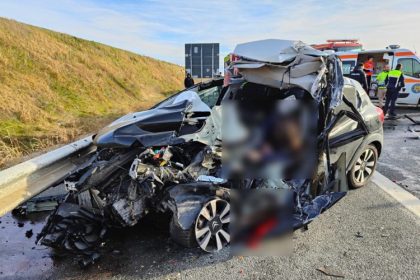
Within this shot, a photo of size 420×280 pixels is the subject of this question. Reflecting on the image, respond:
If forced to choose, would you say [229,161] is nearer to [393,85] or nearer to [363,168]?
[363,168]

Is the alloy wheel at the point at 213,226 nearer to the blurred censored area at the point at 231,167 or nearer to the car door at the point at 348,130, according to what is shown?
the blurred censored area at the point at 231,167

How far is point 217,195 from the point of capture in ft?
12.0

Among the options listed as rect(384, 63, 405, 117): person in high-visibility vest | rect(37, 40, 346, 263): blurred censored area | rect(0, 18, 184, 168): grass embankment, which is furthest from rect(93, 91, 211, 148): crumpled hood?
rect(384, 63, 405, 117): person in high-visibility vest

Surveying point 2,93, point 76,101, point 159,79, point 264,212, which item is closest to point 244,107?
point 264,212

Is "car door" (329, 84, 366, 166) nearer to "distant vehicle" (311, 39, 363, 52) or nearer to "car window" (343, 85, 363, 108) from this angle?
"car window" (343, 85, 363, 108)

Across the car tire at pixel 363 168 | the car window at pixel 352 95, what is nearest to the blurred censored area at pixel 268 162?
the car window at pixel 352 95

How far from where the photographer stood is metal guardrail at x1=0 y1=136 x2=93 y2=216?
4.30 meters

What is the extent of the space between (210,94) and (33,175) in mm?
2657

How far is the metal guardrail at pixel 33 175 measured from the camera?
430 centimetres

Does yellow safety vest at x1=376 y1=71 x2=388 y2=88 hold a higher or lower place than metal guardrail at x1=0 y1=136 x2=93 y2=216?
higher

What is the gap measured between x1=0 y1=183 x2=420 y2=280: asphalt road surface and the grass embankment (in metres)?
3.48

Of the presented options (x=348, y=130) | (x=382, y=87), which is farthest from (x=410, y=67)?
(x=348, y=130)

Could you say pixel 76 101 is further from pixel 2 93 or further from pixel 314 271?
pixel 314 271

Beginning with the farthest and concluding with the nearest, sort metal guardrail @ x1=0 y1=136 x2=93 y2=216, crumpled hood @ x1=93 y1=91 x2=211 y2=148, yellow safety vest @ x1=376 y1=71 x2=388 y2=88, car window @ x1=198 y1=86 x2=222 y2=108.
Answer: yellow safety vest @ x1=376 y1=71 x2=388 y2=88, car window @ x1=198 y1=86 x2=222 y2=108, metal guardrail @ x1=0 y1=136 x2=93 y2=216, crumpled hood @ x1=93 y1=91 x2=211 y2=148
